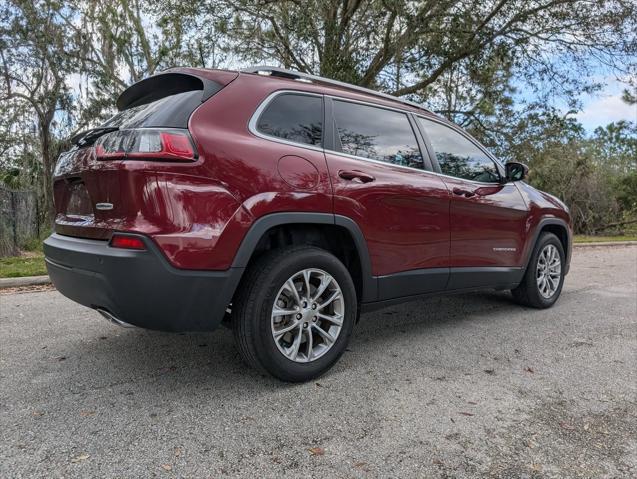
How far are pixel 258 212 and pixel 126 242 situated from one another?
70 centimetres

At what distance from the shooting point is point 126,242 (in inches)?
95.5

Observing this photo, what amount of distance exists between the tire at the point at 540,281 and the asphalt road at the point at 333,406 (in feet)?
2.30

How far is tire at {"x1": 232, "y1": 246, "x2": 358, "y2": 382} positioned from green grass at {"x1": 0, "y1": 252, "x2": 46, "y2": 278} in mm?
4787

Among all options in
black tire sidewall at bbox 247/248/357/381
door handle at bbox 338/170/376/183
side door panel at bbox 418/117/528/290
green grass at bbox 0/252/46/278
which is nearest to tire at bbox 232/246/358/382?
black tire sidewall at bbox 247/248/357/381

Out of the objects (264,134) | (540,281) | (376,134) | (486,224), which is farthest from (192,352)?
(540,281)

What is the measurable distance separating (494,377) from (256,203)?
1.87 m

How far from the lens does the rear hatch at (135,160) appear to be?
2.41 m

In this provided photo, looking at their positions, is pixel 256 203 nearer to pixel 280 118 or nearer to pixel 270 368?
pixel 280 118

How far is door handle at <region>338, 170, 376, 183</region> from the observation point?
3.05 m

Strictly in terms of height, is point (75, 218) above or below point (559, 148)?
below

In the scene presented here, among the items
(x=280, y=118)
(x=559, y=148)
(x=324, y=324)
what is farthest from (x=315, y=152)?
(x=559, y=148)

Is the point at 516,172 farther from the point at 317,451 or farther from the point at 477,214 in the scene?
the point at 317,451

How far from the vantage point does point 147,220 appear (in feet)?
7.89

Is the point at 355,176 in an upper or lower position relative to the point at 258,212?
upper
